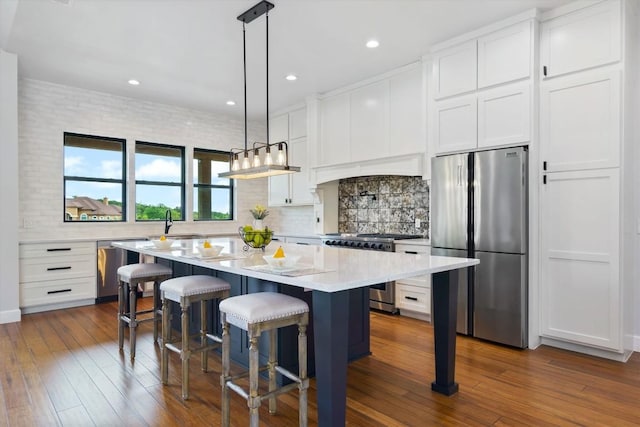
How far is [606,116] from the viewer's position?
3.03 m

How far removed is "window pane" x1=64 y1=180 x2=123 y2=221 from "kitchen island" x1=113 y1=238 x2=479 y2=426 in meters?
3.20

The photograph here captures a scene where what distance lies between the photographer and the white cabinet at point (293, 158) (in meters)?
5.97

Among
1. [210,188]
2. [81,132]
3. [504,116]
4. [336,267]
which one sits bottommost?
[336,267]

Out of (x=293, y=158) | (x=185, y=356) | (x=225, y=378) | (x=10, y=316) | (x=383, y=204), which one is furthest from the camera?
(x=293, y=158)

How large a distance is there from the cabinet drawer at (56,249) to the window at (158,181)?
0.97 metres

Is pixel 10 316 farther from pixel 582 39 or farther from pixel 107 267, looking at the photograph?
pixel 582 39

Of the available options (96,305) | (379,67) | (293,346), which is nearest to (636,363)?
(293,346)

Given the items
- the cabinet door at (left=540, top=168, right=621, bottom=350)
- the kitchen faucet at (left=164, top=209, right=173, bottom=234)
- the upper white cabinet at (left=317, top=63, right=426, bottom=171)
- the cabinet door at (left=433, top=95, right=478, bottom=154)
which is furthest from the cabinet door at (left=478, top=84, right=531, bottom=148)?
the kitchen faucet at (left=164, top=209, right=173, bottom=234)

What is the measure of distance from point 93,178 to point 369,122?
385cm

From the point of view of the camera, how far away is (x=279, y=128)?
21.2ft

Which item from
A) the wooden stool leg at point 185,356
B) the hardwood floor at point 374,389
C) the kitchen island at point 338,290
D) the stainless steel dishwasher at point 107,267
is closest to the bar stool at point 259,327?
the kitchen island at point 338,290

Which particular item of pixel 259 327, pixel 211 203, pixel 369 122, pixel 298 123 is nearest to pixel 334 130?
pixel 369 122

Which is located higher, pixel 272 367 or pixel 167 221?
pixel 167 221

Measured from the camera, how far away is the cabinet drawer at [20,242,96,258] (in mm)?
4529
